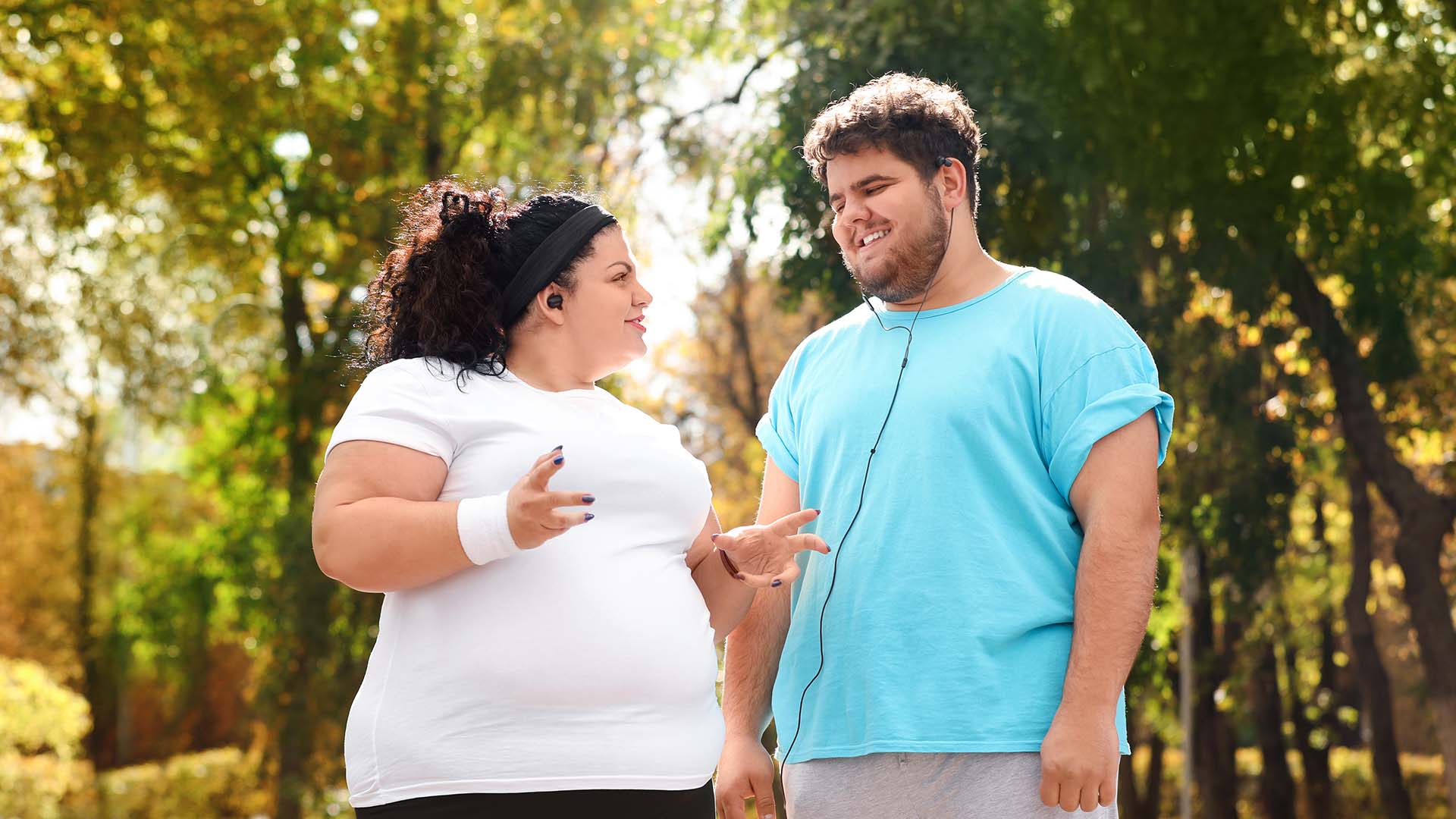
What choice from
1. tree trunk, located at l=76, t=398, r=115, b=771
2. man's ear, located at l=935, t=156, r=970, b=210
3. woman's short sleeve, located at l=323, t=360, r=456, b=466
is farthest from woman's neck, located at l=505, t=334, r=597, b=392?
tree trunk, located at l=76, t=398, r=115, b=771

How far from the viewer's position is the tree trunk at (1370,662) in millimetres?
13055

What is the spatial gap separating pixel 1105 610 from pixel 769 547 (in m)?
0.62

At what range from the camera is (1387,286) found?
9.70m

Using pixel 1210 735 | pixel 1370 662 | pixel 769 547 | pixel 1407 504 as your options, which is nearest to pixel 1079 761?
pixel 769 547

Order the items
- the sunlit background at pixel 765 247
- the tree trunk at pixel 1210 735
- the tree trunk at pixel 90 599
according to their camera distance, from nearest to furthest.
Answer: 1. the sunlit background at pixel 765 247
2. the tree trunk at pixel 1210 735
3. the tree trunk at pixel 90 599

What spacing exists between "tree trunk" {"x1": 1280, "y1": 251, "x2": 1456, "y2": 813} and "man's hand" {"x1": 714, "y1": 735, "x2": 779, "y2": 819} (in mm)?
8340

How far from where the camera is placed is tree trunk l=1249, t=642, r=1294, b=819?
639 inches

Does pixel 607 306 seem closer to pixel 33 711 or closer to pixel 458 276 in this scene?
pixel 458 276

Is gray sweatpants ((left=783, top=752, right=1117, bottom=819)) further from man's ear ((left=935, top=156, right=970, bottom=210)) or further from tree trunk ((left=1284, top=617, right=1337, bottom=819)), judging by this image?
tree trunk ((left=1284, top=617, right=1337, bottom=819))

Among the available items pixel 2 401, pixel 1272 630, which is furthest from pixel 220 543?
pixel 1272 630

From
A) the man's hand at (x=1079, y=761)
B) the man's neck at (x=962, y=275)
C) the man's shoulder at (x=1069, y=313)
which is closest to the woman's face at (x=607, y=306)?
the man's neck at (x=962, y=275)

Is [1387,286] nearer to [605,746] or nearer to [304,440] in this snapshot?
[605,746]

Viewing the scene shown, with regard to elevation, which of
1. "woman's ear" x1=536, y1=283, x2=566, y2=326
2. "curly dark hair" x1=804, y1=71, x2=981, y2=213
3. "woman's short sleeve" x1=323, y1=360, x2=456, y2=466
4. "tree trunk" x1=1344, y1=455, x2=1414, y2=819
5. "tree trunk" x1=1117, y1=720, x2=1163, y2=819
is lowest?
"tree trunk" x1=1117, y1=720, x2=1163, y2=819

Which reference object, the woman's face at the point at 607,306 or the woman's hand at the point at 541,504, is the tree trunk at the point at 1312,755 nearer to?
the woman's face at the point at 607,306
